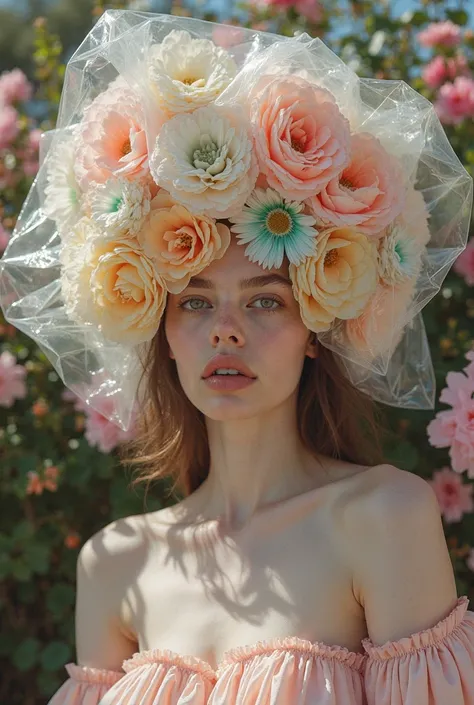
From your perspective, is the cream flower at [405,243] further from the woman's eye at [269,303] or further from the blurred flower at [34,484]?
the blurred flower at [34,484]

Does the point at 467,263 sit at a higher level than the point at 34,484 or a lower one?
higher

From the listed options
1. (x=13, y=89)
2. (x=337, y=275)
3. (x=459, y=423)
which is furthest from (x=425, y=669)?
(x=13, y=89)

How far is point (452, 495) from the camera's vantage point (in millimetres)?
2631

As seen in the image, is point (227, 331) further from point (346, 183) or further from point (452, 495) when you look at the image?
point (452, 495)

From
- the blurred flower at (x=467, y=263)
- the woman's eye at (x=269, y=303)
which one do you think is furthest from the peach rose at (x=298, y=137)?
the blurred flower at (x=467, y=263)

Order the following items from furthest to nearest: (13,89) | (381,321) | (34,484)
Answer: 1. (13,89)
2. (34,484)
3. (381,321)

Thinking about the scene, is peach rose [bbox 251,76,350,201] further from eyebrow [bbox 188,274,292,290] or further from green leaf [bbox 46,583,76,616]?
green leaf [bbox 46,583,76,616]

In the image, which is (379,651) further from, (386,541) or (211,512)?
(211,512)

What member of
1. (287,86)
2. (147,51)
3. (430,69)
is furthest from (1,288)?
(430,69)

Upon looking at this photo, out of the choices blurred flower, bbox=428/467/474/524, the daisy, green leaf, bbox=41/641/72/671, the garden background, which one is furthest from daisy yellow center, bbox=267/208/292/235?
green leaf, bbox=41/641/72/671

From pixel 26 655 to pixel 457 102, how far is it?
211 centimetres

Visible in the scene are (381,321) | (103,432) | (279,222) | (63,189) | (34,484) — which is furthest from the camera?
(34,484)

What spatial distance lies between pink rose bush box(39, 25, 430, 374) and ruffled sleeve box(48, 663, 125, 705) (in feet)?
2.52

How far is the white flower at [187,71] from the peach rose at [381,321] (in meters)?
0.51
